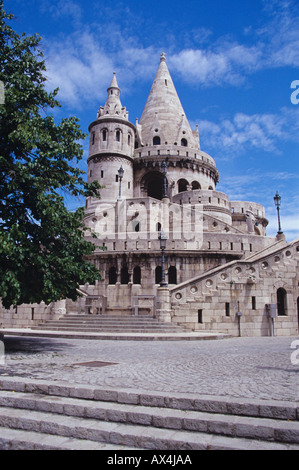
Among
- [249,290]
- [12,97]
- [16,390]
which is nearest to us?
[16,390]

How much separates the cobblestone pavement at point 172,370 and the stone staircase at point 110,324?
687 cm

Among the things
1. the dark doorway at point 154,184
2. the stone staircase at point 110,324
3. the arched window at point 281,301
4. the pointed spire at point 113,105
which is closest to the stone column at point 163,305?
the stone staircase at point 110,324

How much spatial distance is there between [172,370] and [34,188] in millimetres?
6125

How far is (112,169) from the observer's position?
4162 centimetres

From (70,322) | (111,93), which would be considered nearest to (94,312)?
(70,322)

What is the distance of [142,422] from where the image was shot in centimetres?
489

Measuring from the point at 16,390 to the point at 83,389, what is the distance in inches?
53.6

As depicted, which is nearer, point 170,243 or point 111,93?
point 170,243

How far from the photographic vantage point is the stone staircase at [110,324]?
1817 centimetres

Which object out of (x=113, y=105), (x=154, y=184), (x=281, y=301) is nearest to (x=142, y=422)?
(x=281, y=301)

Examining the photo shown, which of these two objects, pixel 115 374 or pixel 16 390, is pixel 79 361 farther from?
pixel 16 390

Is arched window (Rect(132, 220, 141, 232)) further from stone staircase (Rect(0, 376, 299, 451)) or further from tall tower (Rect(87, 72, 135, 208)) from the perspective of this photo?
stone staircase (Rect(0, 376, 299, 451))

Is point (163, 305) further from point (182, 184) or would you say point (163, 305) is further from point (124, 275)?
point (182, 184)

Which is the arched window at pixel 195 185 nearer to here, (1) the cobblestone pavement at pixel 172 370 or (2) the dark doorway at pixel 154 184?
(2) the dark doorway at pixel 154 184
